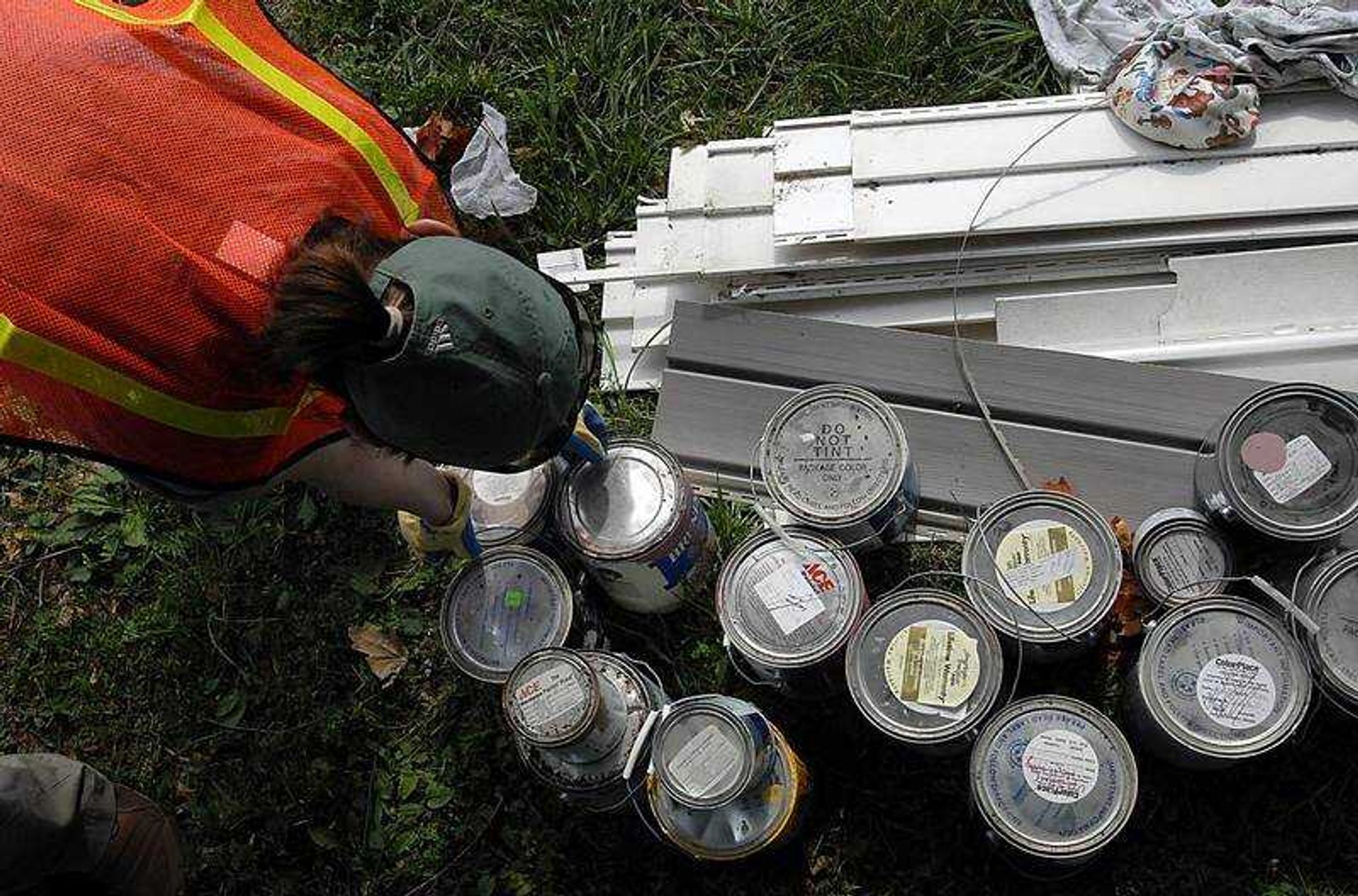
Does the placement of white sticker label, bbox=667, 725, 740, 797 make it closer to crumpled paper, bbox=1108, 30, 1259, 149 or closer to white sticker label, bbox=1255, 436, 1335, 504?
white sticker label, bbox=1255, 436, 1335, 504

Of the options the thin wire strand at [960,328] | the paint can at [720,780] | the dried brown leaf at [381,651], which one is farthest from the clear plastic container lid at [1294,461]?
the dried brown leaf at [381,651]

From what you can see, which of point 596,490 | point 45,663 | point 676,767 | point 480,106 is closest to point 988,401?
point 596,490

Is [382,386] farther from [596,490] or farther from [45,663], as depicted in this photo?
[45,663]

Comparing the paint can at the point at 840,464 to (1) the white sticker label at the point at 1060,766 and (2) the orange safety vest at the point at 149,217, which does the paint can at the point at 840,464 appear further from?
(2) the orange safety vest at the point at 149,217

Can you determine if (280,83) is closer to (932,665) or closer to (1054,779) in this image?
(932,665)

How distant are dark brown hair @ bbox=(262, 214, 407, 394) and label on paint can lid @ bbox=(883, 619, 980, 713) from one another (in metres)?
1.40

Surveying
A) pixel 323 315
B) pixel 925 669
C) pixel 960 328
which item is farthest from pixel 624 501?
pixel 323 315

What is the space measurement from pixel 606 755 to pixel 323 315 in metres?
1.42

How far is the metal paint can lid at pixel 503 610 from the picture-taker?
9.28 feet

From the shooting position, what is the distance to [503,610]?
2.85 meters

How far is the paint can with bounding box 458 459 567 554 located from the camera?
2.88 meters

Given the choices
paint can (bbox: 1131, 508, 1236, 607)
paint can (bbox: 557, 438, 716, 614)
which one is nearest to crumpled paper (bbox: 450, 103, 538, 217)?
paint can (bbox: 557, 438, 716, 614)

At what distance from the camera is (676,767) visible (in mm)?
2564

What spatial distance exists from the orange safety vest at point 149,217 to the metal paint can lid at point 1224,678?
1.91 meters
